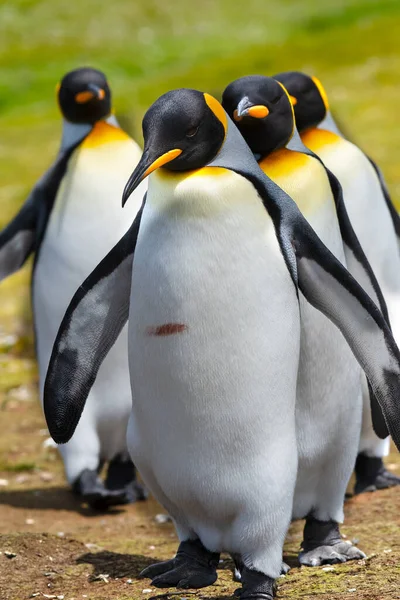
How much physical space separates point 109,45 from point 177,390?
25.6m

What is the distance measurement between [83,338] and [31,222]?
2.03 m

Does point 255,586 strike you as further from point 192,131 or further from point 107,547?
point 192,131

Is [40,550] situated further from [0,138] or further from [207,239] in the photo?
[0,138]

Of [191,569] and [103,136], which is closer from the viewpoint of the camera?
[191,569]

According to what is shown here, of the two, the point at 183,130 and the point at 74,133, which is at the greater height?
the point at 74,133

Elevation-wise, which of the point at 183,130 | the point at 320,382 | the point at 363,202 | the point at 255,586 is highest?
the point at 183,130

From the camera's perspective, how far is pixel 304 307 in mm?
3652

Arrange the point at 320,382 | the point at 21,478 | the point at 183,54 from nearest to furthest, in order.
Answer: the point at 320,382 < the point at 21,478 < the point at 183,54

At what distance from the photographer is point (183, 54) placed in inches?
1090

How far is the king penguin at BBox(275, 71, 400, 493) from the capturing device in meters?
4.78

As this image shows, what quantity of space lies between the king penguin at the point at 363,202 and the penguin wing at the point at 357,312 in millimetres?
1317

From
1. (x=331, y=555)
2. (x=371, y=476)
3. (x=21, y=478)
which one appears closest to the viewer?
(x=331, y=555)

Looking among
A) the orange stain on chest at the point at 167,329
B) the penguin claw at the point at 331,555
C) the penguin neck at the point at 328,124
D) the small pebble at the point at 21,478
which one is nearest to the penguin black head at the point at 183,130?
the orange stain on chest at the point at 167,329

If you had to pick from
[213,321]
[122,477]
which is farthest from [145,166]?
[122,477]
